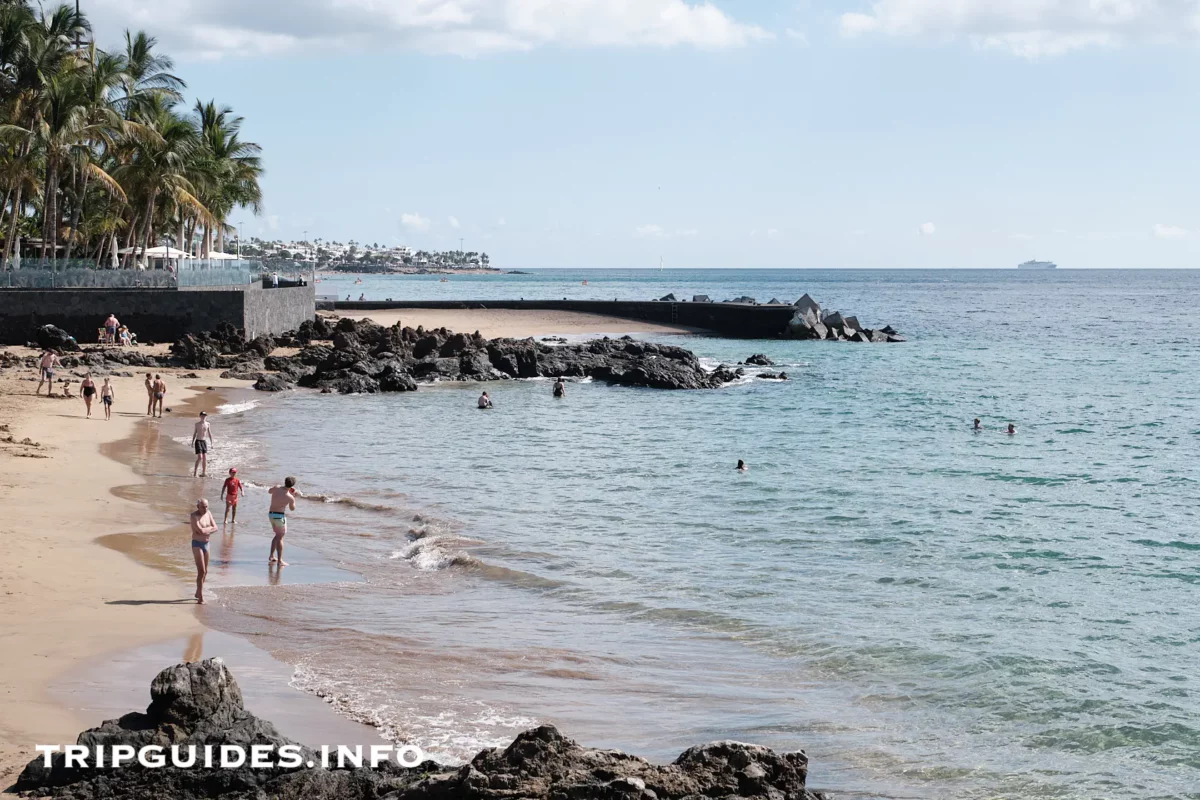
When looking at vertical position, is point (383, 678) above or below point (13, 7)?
below

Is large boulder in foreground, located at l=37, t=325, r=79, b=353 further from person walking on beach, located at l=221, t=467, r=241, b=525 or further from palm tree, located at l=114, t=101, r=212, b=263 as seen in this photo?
person walking on beach, located at l=221, t=467, r=241, b=525

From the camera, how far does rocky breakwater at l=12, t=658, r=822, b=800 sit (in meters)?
7.50

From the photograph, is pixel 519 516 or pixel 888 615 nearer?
pixel 888 615

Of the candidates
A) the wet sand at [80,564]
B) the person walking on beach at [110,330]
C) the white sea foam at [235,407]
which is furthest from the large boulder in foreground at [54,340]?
the wet sand at [80,564]

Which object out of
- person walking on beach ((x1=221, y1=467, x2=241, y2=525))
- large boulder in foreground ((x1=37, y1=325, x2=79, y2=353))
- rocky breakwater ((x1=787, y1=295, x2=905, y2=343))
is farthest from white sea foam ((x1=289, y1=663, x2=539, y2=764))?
rocky breakwater ((x1=787, y1=295, x2=905, y2=343))

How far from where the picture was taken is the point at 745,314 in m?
76.4

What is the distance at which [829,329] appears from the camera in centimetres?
7444

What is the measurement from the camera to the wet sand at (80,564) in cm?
Result: 1047

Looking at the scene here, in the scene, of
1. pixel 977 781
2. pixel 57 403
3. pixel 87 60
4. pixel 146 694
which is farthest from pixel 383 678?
pixel 87 60

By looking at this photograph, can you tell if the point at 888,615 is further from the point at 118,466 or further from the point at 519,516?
the point at 118,466

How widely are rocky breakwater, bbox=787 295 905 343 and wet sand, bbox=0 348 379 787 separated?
162 feet

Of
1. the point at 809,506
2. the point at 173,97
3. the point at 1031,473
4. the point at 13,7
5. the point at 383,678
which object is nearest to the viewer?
the point at 383,678

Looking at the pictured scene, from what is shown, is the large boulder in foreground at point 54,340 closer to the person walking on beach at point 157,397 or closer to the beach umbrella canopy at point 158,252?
the person walking on beach at point 157,397

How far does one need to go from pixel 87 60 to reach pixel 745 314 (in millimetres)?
42000
